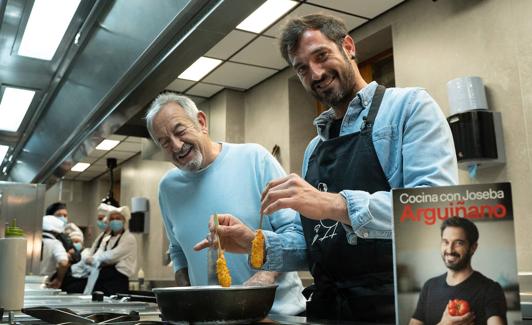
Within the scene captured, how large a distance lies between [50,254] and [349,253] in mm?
4906

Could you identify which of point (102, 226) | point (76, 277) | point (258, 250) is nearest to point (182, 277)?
point (258, 250)

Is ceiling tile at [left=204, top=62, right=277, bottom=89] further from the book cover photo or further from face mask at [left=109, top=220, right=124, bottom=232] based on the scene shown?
the book cover photo

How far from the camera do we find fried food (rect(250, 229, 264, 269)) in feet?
4.00

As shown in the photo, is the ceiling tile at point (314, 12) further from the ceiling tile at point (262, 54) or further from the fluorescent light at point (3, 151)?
the fluorescent light at point (3, 151)

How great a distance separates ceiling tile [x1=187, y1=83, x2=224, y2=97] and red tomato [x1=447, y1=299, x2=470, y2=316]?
207 inches

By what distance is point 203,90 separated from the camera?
588 cm

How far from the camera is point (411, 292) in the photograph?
64cm

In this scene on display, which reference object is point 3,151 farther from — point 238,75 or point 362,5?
point 362,5

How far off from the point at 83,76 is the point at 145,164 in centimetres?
658

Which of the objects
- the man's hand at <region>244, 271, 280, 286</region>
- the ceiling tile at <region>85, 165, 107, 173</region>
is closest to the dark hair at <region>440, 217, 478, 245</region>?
the man's hand at <region>244, 271, 280, 286</region>

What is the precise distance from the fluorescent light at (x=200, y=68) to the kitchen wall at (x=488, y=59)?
1849mm

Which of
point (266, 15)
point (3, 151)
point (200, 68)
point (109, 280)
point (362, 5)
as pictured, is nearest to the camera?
point (362, 5)

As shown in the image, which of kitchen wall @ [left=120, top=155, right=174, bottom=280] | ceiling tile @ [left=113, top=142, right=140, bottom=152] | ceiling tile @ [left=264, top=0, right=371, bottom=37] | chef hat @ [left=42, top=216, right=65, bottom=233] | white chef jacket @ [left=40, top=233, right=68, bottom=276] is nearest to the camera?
ceiling tile @ [left=264, top=0, right=371, bottom=37]

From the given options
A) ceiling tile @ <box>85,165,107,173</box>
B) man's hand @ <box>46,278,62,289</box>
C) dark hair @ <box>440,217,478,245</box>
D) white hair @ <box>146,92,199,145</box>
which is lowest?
man's hand @ <box>46,278,62,289</box>
